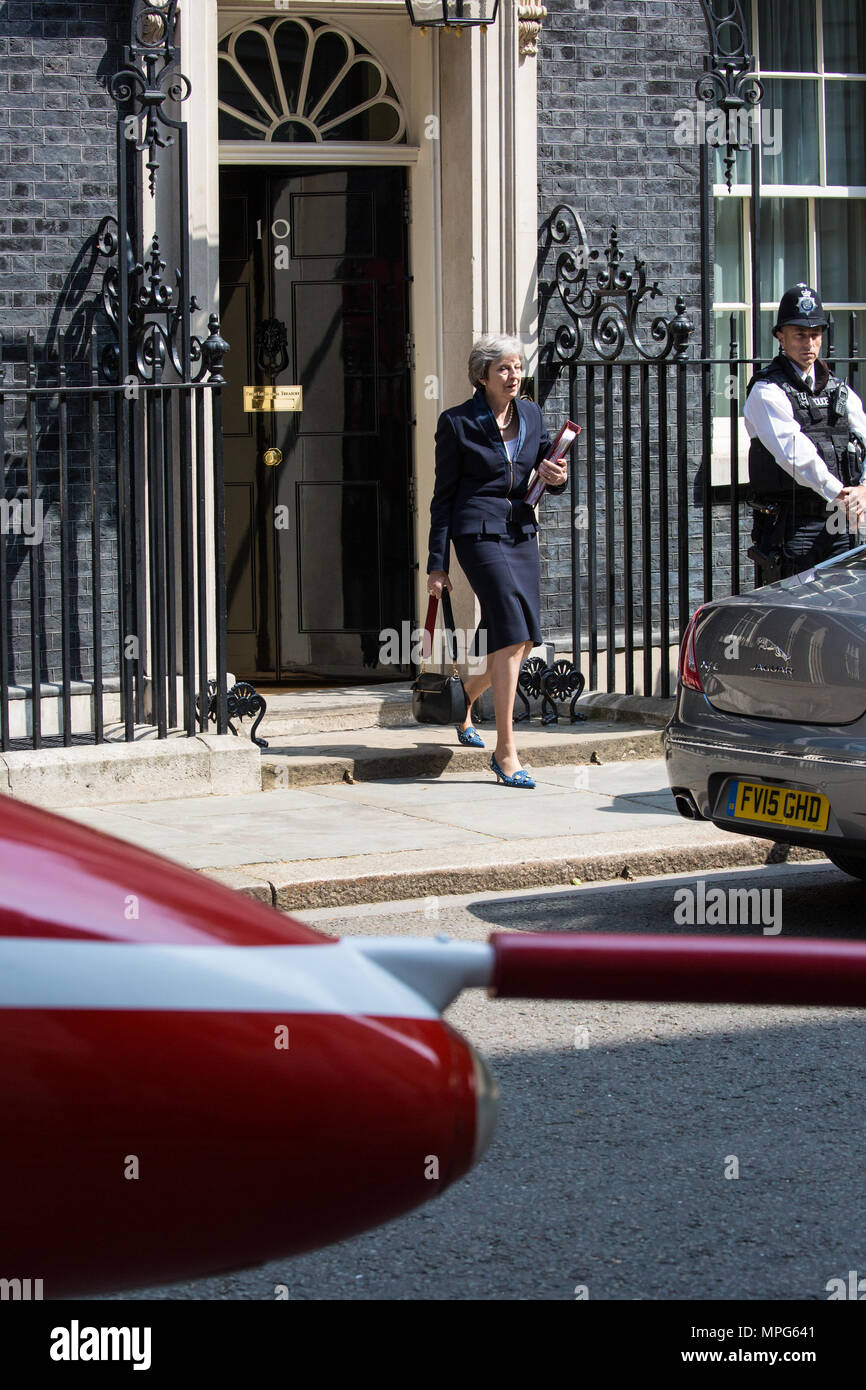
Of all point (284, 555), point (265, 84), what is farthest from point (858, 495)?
point (265, 84)

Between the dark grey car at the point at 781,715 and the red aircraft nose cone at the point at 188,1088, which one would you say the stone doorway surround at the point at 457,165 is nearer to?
the dark grey car at the point at 781,715

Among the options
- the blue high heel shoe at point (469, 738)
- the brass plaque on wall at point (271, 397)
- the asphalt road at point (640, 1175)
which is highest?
the brass plaque on wall at point (271, 397)

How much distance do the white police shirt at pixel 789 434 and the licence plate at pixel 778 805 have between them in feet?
9.29

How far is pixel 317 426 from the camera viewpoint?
33.4 feet

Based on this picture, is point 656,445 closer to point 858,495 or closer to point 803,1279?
point 858,495

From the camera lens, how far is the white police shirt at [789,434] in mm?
8484

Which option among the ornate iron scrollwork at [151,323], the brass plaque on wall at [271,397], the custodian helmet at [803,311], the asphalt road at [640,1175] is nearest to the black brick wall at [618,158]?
the brass plaque on wall at [271,397]

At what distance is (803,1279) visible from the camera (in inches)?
135

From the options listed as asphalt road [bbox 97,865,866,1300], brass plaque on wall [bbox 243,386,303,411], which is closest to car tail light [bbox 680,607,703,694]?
asphalt road [bbox 97,865,866,1300]

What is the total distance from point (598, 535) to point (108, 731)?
11.6 feet

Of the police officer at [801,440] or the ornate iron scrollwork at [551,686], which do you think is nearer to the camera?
the police officer at [801,440]

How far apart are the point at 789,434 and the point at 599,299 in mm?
1716

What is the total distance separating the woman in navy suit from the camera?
8.21 m

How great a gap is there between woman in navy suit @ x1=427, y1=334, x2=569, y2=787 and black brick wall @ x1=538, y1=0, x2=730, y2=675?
1.76 meters
